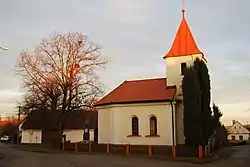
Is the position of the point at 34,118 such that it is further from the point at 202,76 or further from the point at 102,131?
the point at 202,76

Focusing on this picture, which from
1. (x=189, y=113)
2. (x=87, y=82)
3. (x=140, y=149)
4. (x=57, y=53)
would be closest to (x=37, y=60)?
(x=57, y=53)

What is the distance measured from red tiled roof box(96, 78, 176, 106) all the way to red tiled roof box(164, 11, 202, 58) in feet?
11.7

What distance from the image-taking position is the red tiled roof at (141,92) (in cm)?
3668

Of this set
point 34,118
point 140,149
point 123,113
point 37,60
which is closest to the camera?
point 140,149

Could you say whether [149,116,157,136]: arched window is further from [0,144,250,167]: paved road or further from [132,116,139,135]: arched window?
[0,144,250,167]: paved road

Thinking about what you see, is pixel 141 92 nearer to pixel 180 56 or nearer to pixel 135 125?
pixel 135 125

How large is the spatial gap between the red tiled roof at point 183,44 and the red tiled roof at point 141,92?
140 inches

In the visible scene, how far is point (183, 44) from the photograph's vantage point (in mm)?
38719

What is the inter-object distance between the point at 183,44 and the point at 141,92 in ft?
22.8

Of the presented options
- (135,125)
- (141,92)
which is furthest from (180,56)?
(135,125)

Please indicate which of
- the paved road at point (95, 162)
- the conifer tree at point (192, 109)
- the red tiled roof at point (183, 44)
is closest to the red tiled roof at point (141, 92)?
the conifer tree at point (192, 109)

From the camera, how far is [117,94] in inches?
1574

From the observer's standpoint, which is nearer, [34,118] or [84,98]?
[84,98]

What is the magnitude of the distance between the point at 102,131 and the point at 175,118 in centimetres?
860
